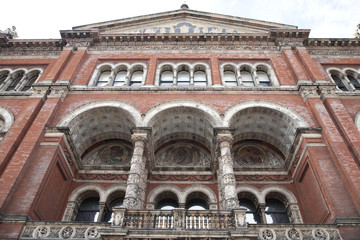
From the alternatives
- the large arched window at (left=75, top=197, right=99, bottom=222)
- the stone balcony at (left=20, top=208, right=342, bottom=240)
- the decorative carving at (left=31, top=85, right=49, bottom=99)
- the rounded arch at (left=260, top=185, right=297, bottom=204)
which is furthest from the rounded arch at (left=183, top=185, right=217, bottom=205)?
the decorative carving at (left=31, top=85, right=49, bottom=99)

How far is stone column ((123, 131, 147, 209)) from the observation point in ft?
34.6

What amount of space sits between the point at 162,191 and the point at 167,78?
256 inches

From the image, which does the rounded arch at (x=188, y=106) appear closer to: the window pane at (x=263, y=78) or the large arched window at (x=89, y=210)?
the window pane at (x=263, y=78)

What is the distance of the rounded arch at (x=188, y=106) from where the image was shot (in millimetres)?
13812

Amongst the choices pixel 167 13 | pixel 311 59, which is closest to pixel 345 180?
pixel 311 59

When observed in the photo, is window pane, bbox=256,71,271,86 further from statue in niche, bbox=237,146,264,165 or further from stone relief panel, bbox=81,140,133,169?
stone relief panel, bbox=81,140,133,169

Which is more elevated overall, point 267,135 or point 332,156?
point 267,135

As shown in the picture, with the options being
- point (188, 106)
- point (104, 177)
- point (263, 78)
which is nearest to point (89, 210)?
point (104, 177)

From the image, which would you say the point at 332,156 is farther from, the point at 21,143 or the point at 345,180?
the point at 21,143

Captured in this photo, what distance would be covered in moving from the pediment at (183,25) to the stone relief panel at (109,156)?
755 centimetres

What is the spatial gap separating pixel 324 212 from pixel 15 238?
1065 cm

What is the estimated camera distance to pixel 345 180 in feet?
35.9

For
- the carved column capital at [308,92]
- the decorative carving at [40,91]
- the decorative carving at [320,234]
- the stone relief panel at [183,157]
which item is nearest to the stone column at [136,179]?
the stone relief panel at [183,157]

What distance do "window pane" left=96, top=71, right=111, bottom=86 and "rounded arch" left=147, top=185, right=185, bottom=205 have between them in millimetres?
6683
